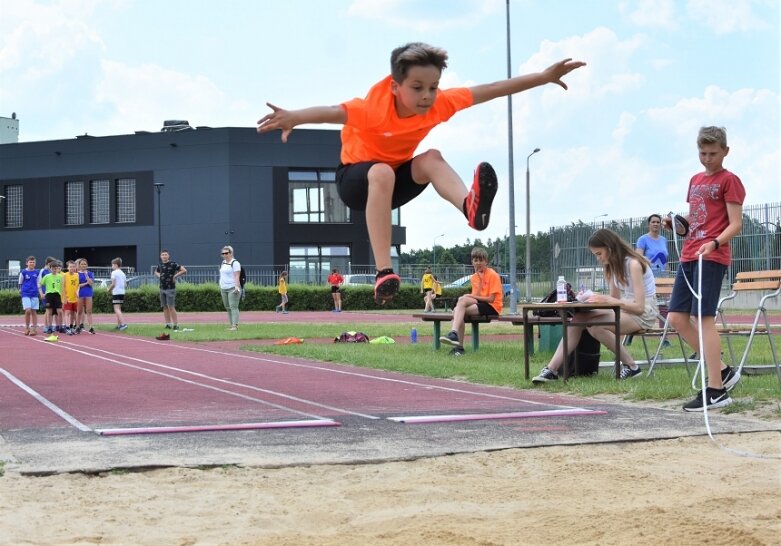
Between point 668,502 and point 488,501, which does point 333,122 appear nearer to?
point 488,501

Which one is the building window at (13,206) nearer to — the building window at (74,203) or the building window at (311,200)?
the building window at (74,203)

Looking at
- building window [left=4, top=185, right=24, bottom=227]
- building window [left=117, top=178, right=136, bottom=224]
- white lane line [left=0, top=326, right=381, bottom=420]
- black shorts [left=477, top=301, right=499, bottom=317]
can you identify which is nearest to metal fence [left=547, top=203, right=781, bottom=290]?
black shorts [left=477, top=301, right=499, bottom=317]

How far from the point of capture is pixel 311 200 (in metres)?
45.8

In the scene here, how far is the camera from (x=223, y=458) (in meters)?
4.96

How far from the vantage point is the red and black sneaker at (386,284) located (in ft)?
18.8

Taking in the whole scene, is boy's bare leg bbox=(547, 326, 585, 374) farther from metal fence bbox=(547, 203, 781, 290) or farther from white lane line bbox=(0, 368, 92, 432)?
metal fence bbox=(547, 203, 781, 290)

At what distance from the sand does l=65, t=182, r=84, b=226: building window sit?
44.3 metres

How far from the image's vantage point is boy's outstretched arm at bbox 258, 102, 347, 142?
5.31 m

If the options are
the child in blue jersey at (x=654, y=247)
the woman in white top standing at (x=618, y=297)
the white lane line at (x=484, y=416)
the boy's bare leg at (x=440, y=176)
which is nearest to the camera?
the boy's bare leg at (x=440, y=176)

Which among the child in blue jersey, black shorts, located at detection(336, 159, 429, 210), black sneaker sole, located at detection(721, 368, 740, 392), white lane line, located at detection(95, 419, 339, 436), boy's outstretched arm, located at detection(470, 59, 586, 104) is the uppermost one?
boy's outstretched arm, located at detection(470, 59, 586, 104)

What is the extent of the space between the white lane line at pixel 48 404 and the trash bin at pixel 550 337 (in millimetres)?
6129

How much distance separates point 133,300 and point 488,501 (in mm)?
31896

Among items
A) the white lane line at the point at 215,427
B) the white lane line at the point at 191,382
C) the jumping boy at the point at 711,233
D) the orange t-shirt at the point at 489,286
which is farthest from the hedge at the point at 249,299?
the white lane line at the point at 215,427

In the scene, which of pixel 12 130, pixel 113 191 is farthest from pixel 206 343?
pixel 12 130
